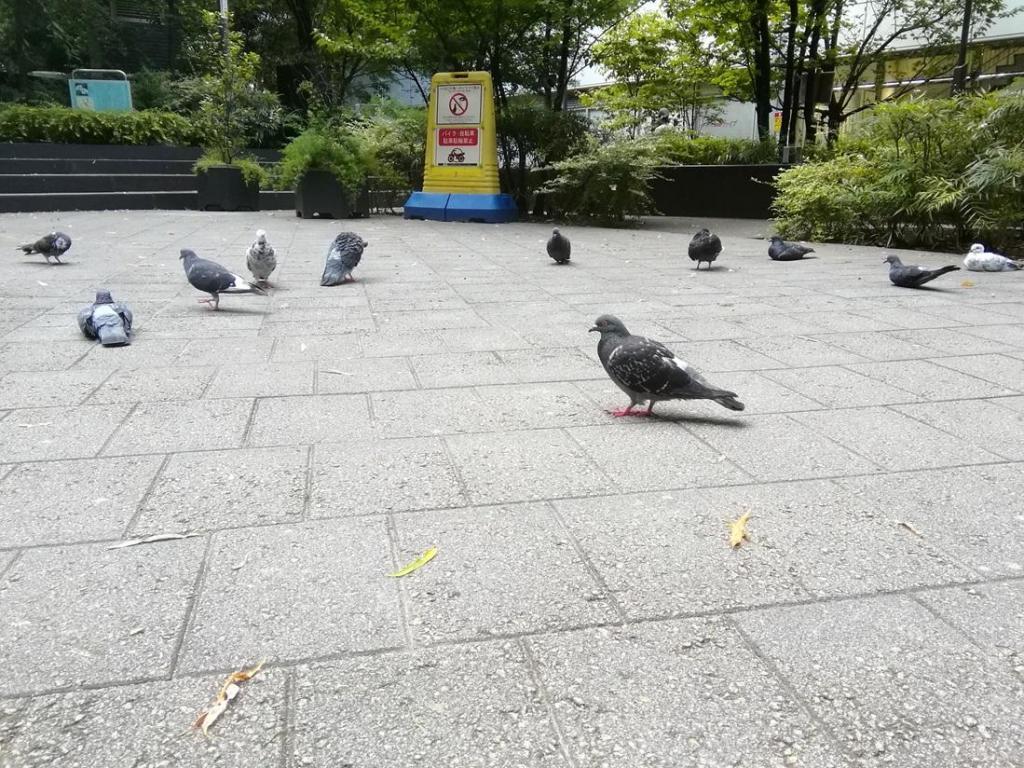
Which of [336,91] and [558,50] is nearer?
[558,50]

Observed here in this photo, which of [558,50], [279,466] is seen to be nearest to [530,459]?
[279,466]

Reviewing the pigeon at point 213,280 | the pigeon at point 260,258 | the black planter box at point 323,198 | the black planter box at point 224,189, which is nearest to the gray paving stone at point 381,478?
the pigeon at point 213,280

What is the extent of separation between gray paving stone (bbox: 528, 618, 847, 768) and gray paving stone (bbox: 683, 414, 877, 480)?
1217 mm

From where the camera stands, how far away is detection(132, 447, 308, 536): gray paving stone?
2.66 metres

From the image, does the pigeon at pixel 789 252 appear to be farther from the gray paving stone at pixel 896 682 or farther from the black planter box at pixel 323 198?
the black planter box at pixel 323 198

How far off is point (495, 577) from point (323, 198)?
573 inches

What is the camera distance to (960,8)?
17625mm

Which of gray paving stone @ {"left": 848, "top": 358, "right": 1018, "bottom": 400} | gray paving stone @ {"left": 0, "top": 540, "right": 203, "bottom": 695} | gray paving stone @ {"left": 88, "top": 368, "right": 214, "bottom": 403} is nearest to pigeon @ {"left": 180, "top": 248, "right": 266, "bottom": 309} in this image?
gray paving stone @ {"left": 88, "top": 368, "right": 214, "bottom": 403}

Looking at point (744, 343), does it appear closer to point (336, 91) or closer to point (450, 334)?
point (450, 334)

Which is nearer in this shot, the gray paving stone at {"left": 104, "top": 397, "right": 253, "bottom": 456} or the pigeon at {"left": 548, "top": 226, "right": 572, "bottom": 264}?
the gray paving stone at {"left": 104, "top": 397, "right": 253, "bottom": 456}

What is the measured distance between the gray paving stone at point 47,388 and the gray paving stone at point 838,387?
12.5 feet

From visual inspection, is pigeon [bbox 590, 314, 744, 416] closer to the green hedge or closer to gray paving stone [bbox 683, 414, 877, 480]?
gray paving stone [bbox 683, 414, 877, 480]

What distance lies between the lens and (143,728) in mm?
1686

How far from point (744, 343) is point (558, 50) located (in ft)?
44.3
